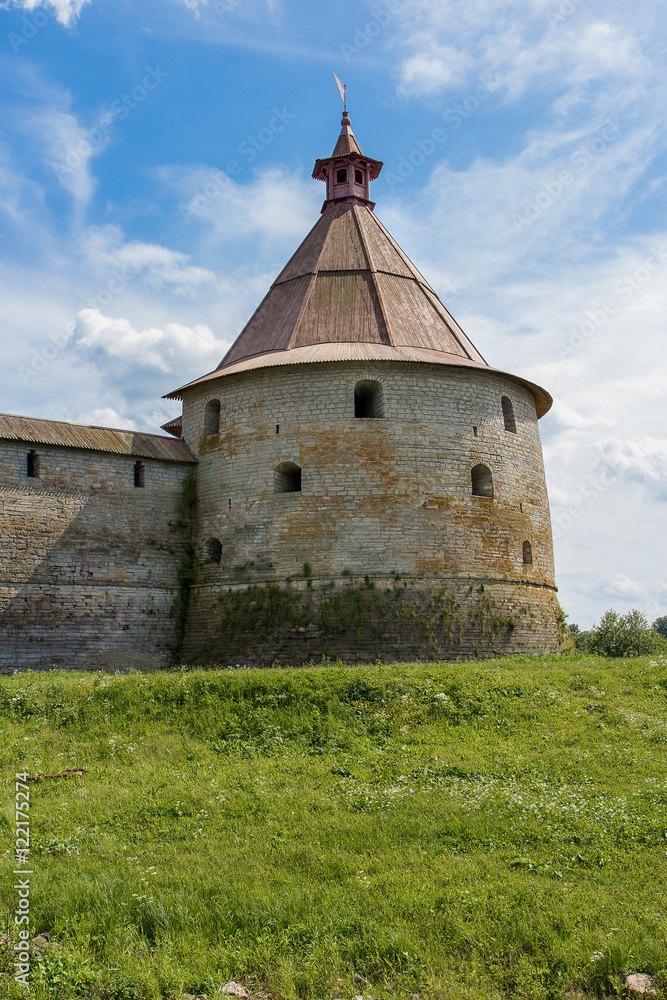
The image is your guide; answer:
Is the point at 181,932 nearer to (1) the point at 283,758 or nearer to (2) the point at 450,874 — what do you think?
(2) the point at 450,874

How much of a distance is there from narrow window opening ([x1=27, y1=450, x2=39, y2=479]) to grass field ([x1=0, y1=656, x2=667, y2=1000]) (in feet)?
19.3

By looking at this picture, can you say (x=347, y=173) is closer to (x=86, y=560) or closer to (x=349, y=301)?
(x=349, y=301)

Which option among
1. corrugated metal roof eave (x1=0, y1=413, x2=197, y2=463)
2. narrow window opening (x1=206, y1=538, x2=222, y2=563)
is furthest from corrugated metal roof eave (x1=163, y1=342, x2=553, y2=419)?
narrow window opening (x1=206, y1=538, x2=222, y2=563)

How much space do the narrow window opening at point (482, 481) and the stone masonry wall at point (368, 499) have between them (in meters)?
0.15

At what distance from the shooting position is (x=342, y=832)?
7762 millimetres

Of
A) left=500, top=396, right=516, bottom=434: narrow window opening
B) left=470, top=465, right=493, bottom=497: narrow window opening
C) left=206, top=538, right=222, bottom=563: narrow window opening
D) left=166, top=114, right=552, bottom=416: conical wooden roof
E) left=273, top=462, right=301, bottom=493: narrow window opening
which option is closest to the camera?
left=273, top=462, right=301, bottom=493: narrow window opening

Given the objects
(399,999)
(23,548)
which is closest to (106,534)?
(23,548)

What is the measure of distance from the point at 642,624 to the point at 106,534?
15715mm

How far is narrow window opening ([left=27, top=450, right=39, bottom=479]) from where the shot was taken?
17219mm

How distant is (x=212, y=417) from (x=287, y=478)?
2.82 m

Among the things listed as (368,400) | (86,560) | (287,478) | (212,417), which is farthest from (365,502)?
(86,560)

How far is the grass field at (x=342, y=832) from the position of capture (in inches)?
225

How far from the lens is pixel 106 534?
58.5 feet
